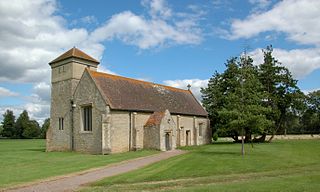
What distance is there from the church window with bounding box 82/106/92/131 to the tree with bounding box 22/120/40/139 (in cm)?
9230

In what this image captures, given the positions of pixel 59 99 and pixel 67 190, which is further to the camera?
pixel 59 99

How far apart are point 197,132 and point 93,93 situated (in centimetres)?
2003

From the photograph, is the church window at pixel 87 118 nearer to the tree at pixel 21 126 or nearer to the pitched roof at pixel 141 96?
the pitched roof at pixel 141 96

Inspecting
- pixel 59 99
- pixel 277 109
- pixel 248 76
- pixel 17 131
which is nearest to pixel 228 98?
pixel 248 76

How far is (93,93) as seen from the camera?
36.3 m

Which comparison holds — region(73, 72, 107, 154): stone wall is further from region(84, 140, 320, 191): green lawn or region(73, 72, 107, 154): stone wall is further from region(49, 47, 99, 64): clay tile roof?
region(84, 140, 320, 191): green lawn

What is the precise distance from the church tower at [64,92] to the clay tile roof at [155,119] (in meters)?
9.55

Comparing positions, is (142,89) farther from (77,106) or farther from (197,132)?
(197,132)

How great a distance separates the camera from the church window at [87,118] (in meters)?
37.3

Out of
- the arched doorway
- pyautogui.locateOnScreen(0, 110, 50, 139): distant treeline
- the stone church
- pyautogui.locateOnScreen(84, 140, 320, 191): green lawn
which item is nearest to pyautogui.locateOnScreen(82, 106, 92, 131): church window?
the stone church

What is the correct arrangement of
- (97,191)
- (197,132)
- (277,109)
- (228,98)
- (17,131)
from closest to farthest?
1. (97,191)
2. (228,98)
3. (197,132)
4. (277,109)
5. (17,131)

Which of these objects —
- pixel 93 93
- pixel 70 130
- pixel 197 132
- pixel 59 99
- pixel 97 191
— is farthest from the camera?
pixel 197 132

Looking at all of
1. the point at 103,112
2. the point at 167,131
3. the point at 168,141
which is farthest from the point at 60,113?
the point at 168,141

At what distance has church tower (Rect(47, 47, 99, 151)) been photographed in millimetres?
40031
